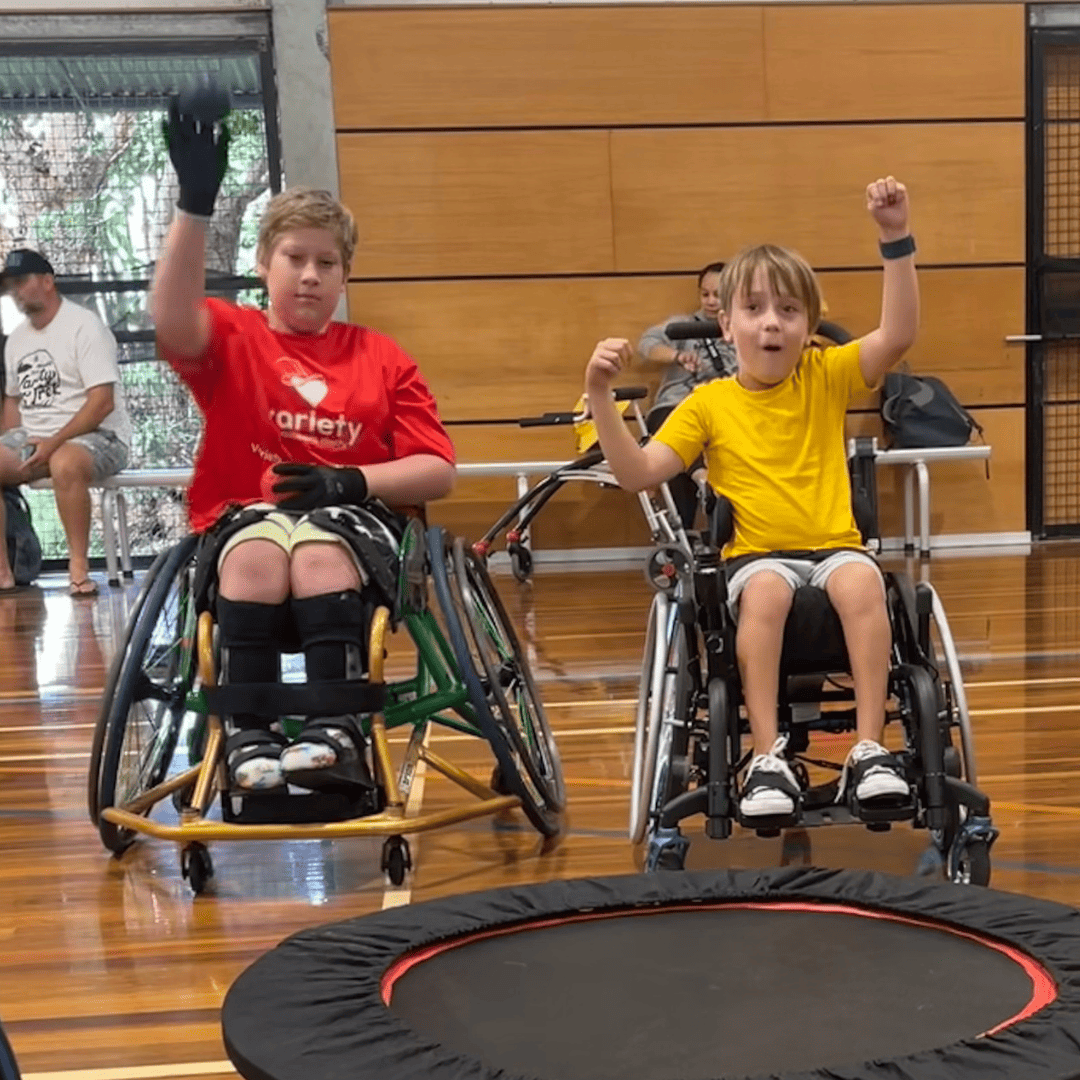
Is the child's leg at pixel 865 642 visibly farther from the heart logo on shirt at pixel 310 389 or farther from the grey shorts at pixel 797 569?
the heart logo on shirt at pixel 310 389

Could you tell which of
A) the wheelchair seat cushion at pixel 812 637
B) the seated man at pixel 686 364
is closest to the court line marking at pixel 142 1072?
the wheelchair seat cushion at pixel 812 637

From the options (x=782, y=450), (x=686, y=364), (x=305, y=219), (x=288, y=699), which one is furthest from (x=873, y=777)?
(x=686, y=364)

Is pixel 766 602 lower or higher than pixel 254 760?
higher

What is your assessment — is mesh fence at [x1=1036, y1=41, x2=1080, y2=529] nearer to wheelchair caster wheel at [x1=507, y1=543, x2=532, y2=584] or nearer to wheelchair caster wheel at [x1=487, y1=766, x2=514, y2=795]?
wheelchair caster wheel at [x1=507, y1=543, x2=532, y2=584]

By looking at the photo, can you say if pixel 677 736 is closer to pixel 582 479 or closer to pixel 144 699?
pixel 144 699

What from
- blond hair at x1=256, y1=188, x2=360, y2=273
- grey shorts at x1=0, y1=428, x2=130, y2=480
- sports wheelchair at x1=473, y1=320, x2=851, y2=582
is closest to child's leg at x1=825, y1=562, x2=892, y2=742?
blond hair at x1=256, y1=188, x2=360, y2=273

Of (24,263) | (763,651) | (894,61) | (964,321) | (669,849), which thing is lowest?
(669,849)

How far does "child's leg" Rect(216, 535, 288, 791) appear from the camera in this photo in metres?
1.98

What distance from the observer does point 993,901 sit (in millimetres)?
1187

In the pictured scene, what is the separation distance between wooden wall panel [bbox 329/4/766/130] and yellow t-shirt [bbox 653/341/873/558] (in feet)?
12.4

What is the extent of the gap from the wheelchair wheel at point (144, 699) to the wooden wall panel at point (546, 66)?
371 cm

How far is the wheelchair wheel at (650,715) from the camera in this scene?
6.61ft

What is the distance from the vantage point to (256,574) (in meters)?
1.99

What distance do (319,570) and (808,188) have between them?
167 inches
